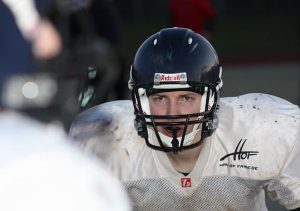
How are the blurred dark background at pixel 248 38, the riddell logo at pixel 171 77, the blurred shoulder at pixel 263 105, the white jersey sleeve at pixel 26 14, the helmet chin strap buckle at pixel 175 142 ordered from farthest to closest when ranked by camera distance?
the blurred dark background at pixel 248 38 < the white jersey sleeve at pixel 26 14 < the blurred shoulder at pixel 263 105 < the riddell logo at pixel 171 77 < the helmet chin strap buckle at pixel 175 142

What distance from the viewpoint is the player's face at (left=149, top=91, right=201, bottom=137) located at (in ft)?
12.8

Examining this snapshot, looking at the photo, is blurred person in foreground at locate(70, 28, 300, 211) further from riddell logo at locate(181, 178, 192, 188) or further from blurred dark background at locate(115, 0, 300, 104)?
blurred dark background at locate(115, 0, 300, 104)

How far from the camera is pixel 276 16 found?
2312 cm

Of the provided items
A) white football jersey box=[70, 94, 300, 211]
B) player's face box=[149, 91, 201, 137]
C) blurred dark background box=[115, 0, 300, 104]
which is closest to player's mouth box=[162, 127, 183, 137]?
player's face box=[149, 91, 201, 137]

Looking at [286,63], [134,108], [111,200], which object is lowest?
[286,63]

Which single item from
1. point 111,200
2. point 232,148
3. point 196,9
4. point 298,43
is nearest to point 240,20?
point 298,43

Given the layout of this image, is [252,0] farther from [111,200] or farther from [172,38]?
[111,200]

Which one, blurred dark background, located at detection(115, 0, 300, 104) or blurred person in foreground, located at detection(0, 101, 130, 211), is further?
blurred dark background, located at detection(115, 0, 300, 104)

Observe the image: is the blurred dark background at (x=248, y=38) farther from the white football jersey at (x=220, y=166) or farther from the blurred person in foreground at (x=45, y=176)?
the blurred person in foreground at (x=45, y=176)

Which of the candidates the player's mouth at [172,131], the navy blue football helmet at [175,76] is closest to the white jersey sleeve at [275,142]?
the navy blue football helmet at [175,76]

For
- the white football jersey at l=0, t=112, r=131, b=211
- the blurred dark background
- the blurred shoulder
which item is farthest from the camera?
the blurred dark background

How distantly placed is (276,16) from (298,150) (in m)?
19.4

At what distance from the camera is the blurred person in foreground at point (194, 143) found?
3.97 m

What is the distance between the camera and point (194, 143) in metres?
3.92
